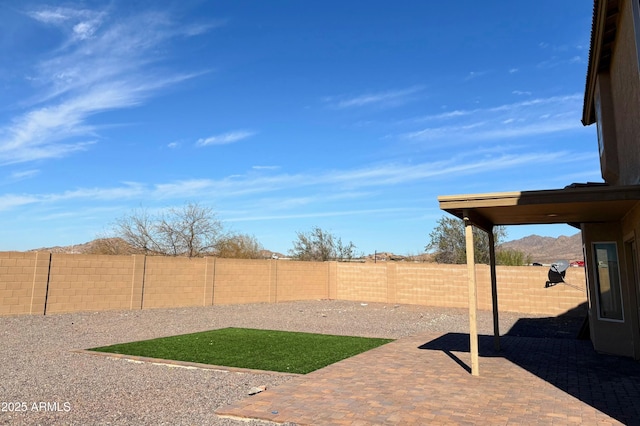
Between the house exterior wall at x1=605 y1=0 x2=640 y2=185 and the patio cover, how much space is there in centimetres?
74

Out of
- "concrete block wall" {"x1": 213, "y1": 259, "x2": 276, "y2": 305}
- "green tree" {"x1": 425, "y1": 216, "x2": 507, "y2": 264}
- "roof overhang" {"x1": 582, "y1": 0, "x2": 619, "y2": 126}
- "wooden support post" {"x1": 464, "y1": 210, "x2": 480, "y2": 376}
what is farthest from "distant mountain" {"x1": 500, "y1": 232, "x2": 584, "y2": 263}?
"wooden support post" {"x1": 464, "y1": 210, "x2": 480, "y2": 376}

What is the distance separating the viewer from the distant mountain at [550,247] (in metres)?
69.6

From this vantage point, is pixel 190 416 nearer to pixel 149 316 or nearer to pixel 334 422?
pixel 334 422

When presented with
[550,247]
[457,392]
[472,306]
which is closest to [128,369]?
[457,392]

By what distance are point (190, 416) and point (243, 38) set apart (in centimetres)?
1362

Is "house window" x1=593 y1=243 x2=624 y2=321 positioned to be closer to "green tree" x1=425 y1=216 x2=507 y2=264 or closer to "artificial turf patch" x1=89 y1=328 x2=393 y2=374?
"artificial turf patch" x1=89 y1=328 x2=393 y2=374

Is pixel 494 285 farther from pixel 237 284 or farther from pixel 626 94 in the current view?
pixel 237 284

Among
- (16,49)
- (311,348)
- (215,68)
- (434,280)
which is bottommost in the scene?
(311,348)

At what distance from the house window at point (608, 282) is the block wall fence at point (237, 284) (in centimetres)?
995

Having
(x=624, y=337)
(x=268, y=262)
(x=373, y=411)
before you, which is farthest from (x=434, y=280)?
(x=373, y=411)

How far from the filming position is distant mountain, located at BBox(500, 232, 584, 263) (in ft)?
228

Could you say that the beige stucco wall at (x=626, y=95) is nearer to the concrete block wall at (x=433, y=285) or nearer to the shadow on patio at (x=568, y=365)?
the shadow on patio at (x=568, y=365)

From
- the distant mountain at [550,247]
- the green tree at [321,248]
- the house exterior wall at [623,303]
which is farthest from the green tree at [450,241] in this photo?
the distant mountain at [550,247]

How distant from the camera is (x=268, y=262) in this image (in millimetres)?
23969
